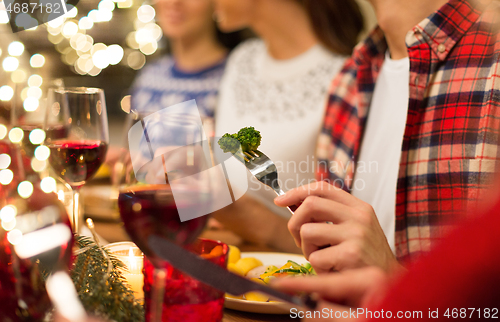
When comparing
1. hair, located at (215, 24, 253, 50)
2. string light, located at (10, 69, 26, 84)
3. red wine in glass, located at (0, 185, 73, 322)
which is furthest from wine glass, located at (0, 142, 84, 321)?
hair, located at (215, 24, 253, 50)

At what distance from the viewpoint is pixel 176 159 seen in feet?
1.20

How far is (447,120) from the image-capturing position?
85cm

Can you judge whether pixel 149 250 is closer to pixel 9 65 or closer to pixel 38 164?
pixel 38 164

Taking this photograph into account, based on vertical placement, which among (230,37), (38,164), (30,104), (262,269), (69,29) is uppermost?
(69,29)

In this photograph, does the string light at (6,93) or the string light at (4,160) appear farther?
the string light at (6,93)

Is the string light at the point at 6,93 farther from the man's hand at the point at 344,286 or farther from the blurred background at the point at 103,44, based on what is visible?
the blurred background at the point at 103,44

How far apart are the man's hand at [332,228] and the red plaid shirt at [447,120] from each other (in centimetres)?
39

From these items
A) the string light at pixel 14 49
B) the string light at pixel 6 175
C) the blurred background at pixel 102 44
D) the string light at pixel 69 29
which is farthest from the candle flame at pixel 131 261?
the string light at pixel 69 29

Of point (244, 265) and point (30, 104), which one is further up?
point (30, 104)

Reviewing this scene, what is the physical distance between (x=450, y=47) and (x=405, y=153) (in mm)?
253

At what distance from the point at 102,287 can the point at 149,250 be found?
0.06 metres

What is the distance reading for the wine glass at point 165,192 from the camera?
1.17 feet

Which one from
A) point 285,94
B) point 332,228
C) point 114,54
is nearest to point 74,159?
point 332,228

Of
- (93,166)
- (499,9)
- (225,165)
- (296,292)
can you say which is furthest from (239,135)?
(499,9)
